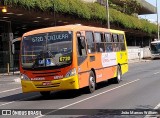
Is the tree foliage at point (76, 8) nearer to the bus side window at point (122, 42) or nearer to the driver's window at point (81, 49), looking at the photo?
the bus side window at point (122, 42)

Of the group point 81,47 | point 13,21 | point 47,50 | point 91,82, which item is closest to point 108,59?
point 91,82

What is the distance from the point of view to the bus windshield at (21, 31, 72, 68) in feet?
50.6

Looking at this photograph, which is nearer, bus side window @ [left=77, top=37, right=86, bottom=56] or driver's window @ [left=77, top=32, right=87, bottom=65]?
driver's window @ [left=77, top=32, right=87, bottom=65]

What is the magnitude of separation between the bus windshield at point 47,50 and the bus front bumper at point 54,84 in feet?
1.93

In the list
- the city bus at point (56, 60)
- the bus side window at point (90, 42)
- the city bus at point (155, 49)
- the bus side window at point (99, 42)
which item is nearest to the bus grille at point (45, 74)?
the city bus at point (56, 60)

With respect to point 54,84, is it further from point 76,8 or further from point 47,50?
point 76,8

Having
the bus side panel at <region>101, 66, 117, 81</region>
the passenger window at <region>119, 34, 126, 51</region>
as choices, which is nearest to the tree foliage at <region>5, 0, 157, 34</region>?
the passenger window at <region>119, 34, 126, 51</region>

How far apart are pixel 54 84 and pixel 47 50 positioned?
128 cm

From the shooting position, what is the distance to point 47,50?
15641 mm

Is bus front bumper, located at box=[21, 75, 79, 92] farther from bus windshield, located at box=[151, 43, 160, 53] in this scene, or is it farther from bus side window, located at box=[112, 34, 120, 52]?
bus windshield, located at box=[151, 43, 160, 53]

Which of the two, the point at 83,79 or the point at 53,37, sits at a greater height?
the point at 53,37

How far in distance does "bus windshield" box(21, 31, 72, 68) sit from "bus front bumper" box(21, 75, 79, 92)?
1.93 feet

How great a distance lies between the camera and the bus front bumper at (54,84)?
15336mm

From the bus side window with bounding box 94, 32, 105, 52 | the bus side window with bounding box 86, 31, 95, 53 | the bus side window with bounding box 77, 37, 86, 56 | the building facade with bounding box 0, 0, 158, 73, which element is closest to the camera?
the bus side window with bounding box 77, 37, 86, 56
